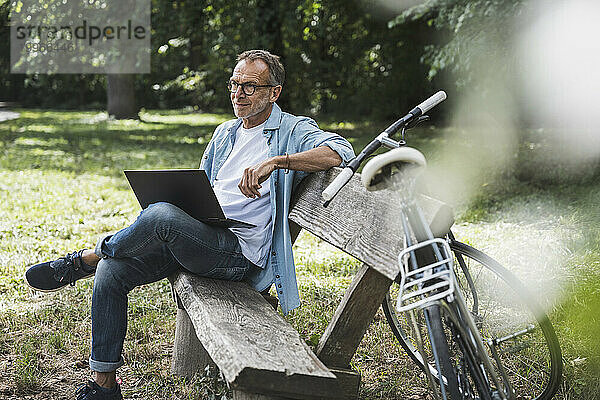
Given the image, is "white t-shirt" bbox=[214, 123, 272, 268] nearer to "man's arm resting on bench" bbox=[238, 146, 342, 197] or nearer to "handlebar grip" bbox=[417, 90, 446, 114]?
"man's arm resting on bench" bbox=[238, 146, 342, 197]

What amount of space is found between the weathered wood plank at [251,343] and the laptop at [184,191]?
0.30 m

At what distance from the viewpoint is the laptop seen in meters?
3.17

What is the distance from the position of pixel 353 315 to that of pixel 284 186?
32.5 inches

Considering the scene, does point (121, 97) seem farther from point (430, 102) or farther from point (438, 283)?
point (438, 283)

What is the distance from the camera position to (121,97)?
66.7 ft

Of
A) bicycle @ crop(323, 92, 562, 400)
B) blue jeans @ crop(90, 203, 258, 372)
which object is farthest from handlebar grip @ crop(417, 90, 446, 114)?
blue jeans @ crop(90, 203, 258, 372)

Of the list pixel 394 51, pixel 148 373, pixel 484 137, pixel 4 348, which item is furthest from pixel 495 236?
pixel 394 51

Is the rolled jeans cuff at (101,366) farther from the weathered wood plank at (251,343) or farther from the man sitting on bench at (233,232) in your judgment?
the weathered wood plank at (251,343)

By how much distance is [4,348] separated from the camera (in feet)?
13.2

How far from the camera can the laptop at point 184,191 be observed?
3.17 m

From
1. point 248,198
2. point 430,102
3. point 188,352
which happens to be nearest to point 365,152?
point 430,102

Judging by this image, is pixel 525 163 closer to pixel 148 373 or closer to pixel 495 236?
pixel 495 236

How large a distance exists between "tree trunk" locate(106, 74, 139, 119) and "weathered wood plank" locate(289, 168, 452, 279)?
17245mm

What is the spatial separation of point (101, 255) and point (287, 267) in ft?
2.81
